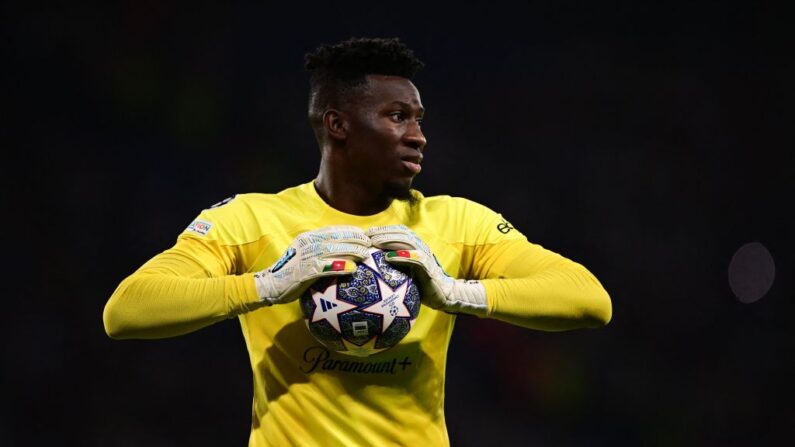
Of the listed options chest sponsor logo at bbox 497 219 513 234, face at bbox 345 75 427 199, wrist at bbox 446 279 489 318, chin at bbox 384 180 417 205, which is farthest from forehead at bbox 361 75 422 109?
wrist at bbox 446 279 489 318

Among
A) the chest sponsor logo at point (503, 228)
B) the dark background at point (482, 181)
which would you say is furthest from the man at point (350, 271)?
the dark background at point (482, 181)

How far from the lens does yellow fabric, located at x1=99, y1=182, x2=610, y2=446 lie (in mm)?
2213

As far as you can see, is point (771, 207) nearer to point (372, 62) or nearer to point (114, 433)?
point (372, 62)

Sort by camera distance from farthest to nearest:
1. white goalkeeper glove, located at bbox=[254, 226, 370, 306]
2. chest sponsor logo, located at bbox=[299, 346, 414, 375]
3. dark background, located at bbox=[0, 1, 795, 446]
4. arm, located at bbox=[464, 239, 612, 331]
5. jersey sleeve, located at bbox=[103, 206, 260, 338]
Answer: dark background, located at bbox=[0, 1, 795, 446]
chest sponsor logo, located at bbox=[299, 346, 414, 375]
arm, located at bbox=[464, 239, 612, 331]
jersey sleeve, located at bbox=[103, 206, 260, 338]
white goalkeeper glove, located at bbox=[254, 226, 370, 306]

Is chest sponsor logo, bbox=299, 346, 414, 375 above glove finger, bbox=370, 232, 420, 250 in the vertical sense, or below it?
below

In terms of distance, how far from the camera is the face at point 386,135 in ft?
8.57

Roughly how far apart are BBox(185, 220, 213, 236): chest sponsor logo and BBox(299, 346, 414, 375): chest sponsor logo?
0.44 metres

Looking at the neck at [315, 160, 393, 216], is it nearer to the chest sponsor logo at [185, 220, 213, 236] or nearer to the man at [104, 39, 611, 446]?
the man at [104, 39, 611, 446]

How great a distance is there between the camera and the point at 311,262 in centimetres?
209

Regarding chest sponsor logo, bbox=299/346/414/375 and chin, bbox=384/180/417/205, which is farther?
chin, bbox=384/180/417/205

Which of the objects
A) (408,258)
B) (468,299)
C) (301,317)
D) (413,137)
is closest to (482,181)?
(413,137)

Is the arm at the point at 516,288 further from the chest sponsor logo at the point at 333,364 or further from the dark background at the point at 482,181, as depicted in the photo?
the dark background at the point at 482,181

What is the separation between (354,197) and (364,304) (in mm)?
630

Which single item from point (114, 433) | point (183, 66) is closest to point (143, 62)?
point (183, 66)
